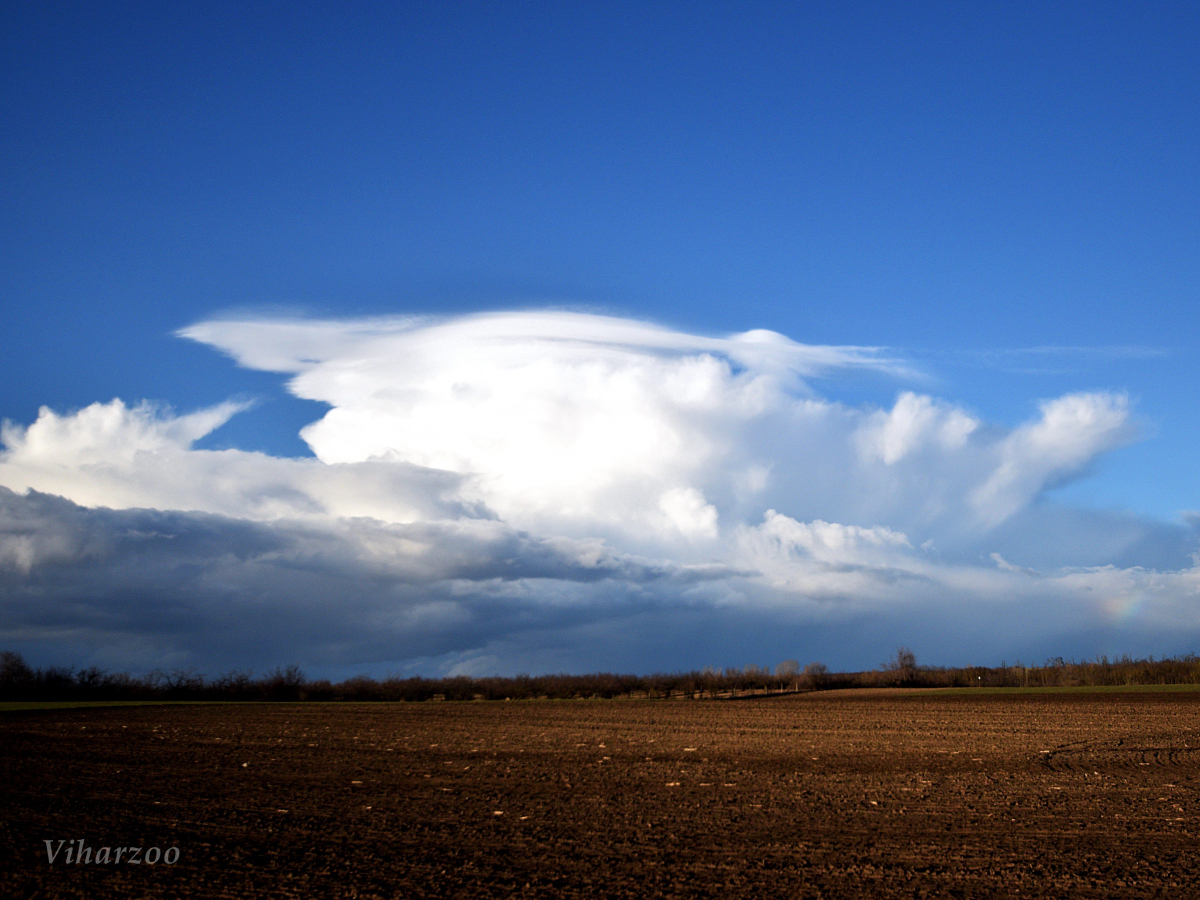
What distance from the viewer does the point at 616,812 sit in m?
16.4

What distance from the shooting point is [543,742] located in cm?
3027

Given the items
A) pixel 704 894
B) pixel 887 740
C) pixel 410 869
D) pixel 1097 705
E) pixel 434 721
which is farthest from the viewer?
pixel 1097 705

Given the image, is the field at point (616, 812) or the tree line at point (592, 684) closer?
the field at point (616, 812)

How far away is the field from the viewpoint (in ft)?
38.2

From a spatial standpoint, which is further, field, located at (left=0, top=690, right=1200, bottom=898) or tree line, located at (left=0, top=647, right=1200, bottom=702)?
tree line, located at (left=0, top=647, right=1200, bottom=702)

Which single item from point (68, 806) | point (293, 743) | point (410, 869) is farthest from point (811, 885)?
point (293, 743)

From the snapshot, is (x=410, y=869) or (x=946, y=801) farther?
(x=946, y=801)

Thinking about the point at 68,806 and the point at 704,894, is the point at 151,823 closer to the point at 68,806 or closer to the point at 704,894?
A: the point at 68,806

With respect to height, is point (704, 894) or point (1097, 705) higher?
point (704, 894)

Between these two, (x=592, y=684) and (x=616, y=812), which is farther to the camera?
(x=592, y=684)

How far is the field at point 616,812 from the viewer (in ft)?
38.2

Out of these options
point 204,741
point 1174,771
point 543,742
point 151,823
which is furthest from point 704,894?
point 204,741

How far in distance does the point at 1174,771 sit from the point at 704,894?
55.9ft

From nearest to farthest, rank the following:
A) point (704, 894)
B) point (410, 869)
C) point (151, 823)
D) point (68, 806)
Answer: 1. point (704, 894)
2. point (410, 869)
3. point (151, 823)
4. point (68, 806)
